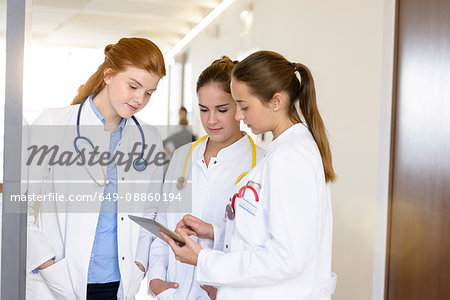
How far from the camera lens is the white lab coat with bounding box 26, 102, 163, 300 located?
1.52 metres

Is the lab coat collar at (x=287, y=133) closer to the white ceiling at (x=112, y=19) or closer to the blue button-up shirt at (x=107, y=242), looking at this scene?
the blue button-up shirt at (x=107, y=242)

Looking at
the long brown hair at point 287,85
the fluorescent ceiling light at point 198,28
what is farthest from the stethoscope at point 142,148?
the fluorescent ceiling light at point 198,28

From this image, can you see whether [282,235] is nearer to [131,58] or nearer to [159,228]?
[159,228]

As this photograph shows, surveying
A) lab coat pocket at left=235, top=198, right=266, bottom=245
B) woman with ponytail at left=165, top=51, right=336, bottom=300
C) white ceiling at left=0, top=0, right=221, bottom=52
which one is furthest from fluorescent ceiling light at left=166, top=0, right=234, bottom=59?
lab coat pocket at left=235, top=198, right=266, bottom=245

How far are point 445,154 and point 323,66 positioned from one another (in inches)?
43.2

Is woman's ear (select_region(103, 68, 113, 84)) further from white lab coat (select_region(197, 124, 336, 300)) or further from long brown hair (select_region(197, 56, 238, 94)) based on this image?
white lab coat (select_region(197, 124, 336, 300))

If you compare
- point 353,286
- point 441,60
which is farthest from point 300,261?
point 353,286

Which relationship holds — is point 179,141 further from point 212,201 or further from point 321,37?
point 212,201

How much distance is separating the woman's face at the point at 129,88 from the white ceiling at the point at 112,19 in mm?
2095

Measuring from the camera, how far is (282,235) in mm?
1111

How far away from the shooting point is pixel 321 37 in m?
2.96

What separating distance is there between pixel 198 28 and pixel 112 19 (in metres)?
0.80

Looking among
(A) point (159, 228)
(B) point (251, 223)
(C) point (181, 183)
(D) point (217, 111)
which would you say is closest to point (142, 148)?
(C) point (181, 183)

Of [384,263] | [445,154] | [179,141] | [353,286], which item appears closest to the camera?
[445,154]
